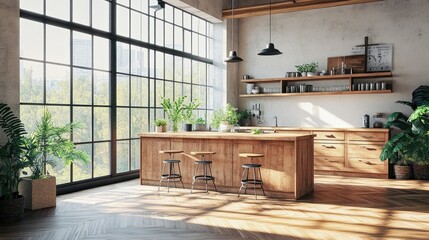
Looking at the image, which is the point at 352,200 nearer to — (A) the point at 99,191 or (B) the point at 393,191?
(B) the point at 393,191

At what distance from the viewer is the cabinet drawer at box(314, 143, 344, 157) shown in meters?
8.55

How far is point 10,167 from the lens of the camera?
4871 millimetres

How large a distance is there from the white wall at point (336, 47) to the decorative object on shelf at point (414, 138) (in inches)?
24.3

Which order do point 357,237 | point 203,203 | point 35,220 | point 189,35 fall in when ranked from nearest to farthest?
point 357,237
point 35,220
point 203,203
point 189,35

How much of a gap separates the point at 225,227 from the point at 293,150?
198cm

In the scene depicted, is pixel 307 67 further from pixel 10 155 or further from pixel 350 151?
pixel 10 155

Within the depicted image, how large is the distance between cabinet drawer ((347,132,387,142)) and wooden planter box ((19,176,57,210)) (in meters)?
5.70

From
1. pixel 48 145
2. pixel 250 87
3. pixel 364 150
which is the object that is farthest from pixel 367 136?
pixel 48 145

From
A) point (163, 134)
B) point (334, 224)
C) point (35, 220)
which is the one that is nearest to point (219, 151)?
point (163, 134)

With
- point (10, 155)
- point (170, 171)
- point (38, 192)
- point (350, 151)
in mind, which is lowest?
point (38, 192)

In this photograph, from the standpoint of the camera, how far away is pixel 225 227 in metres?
4.46

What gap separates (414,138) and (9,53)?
22.6 feet

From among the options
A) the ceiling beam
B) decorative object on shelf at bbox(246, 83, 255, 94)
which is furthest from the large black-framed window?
decorative object on shelf at bbox(246, 83, 255, 94)

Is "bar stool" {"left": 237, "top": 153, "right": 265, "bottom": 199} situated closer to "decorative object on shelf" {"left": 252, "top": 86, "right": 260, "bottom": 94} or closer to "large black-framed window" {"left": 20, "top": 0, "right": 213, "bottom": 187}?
"large black-framed window" {"left": 20, "top": 0, "right": 213, "bottom": 187}
